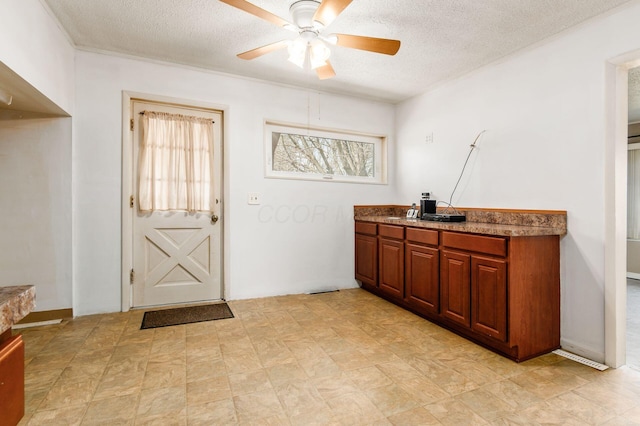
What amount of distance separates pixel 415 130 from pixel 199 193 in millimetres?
2785

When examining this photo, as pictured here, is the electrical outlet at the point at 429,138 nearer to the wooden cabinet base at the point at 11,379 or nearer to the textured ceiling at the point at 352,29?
the textured ceiling at the point at 352,29

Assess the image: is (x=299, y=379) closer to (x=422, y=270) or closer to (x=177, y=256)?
(x=422, y=270)

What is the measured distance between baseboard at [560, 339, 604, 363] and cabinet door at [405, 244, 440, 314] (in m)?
0.93

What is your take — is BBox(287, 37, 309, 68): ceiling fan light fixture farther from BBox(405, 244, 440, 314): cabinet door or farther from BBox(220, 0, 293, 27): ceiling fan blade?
BBox(405, 244, 440, 314): cabinet door

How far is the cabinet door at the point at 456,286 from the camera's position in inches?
99.3

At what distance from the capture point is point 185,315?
307 cm

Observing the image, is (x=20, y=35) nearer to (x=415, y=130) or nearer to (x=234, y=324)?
(x=234, y=324)

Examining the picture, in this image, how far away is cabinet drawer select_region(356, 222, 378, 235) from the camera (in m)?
3.77

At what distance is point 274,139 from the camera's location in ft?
12.5

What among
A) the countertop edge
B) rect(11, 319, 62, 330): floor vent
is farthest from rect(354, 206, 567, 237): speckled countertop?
rect(11, 319, 62, 330): floor vent

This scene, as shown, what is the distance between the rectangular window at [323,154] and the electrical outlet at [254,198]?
29 centimetres

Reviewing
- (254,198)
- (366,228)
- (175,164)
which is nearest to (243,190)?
(254,198)

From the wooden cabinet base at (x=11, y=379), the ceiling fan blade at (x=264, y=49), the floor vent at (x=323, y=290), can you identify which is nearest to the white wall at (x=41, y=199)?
the ceiling fan blade at (x=264, y=49)

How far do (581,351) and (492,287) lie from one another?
2.70 ft
